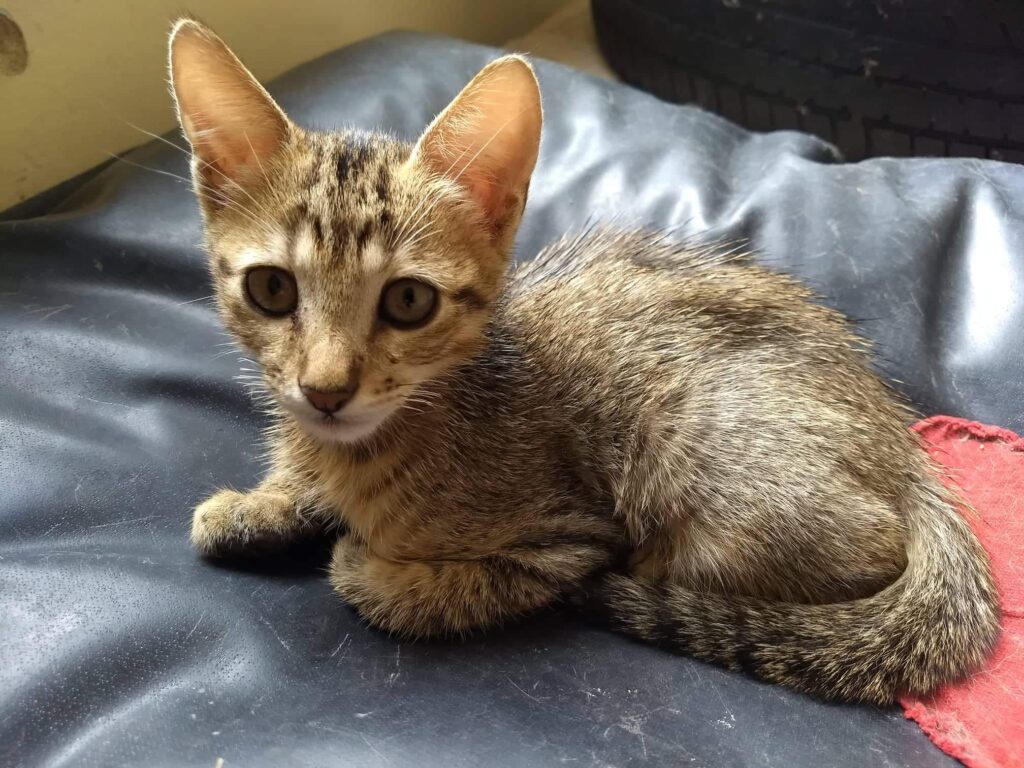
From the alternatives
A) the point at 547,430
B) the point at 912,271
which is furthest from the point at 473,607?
the point at 912,271

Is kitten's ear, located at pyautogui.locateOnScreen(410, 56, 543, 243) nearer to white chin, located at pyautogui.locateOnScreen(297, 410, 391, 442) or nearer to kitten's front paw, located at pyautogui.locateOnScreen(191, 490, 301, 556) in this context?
white chin, located at pyautogui.locateOnScreen(297, 410, 391, 442)

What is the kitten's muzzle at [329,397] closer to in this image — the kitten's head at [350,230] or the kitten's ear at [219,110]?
the kitten's head at [350,230]

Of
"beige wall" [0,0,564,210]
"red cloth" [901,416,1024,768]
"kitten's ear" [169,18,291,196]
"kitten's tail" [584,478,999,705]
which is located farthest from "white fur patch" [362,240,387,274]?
"beige wall" [0,0,564,210]

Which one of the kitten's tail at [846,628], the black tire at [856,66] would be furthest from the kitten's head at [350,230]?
the black tire at [856,66]

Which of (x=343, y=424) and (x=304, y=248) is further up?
(x=304, y=248)

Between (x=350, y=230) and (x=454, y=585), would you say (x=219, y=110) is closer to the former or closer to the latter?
(x=350, y=230)

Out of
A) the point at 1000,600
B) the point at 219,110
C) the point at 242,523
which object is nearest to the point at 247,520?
the point at 242,523
